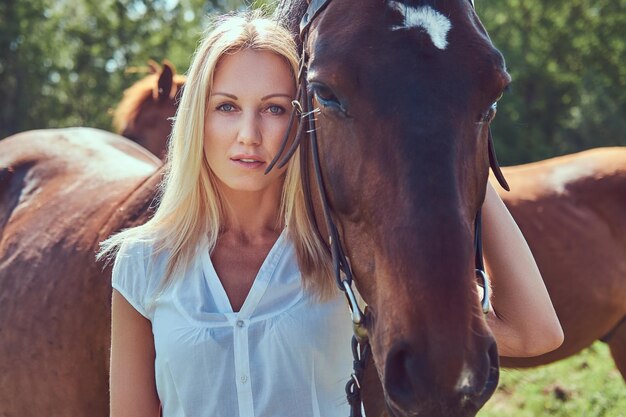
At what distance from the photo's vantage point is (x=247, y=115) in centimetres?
179

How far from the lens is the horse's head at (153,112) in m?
6.33

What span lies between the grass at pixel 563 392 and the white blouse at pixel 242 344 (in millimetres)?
3015

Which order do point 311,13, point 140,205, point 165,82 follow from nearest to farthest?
point 311,13 → point 140,205 → point 165,82

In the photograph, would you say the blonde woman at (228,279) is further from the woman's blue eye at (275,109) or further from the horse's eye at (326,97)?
the horse's eye at (326,97)

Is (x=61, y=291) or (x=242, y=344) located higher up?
(x=242, y=344)

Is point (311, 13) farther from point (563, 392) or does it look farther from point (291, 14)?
point (563, 392)

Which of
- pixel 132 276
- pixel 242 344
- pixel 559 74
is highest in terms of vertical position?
pixel 132 276

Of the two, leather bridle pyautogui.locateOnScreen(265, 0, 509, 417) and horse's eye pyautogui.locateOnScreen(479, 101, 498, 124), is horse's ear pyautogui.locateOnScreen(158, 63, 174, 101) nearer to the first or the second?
leather bridle pyautogui.locateOnScreen(265, 0, 509, 417)

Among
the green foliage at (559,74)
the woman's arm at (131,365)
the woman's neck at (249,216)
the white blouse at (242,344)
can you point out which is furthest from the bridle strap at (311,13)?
the green foliage at (559,74)

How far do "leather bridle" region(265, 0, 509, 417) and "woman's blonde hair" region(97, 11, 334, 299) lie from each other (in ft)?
0.27

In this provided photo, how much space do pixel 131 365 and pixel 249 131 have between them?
27.6 inches

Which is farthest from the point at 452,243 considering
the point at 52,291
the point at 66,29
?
the point at 66,29

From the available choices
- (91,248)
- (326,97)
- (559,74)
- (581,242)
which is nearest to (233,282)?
(326,97)

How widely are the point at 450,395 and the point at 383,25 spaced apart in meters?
0.79
